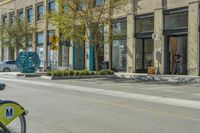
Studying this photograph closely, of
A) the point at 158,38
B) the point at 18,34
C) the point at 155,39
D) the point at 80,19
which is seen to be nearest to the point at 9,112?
the point at 80,19

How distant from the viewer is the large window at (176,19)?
31.4m

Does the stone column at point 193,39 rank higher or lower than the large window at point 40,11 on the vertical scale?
lower

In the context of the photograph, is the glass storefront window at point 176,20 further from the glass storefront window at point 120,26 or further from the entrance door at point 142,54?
the glass storefront window at point 120,26

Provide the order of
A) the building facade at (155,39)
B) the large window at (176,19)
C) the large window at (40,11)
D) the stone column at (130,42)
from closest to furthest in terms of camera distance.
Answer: the building facade at (155,39) → the large window at (176,19) → the stone column at (130,42) → the large window at (40,11)

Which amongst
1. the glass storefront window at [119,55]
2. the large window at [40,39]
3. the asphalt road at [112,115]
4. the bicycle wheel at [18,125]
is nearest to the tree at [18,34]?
the large window at [40,39]

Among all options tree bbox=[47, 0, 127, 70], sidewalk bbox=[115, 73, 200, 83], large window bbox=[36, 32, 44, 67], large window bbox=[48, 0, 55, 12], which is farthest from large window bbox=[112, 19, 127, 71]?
large window bbox=[36, 32, 44, 67]

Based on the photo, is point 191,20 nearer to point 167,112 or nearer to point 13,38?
point 167,112

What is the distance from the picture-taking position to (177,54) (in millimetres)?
33219

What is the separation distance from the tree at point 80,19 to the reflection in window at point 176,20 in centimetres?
430

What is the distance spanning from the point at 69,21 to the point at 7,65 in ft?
59.0

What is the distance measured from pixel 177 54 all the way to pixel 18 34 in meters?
22.2

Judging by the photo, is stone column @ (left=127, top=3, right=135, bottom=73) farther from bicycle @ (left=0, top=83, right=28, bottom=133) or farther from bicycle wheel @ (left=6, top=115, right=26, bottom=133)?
bicycle @ (left=0, top=83, right=28, bottom=133)

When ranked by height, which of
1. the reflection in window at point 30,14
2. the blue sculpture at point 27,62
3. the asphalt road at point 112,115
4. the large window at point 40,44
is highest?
the reflection in window at point 30,14

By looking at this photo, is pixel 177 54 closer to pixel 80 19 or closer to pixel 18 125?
pixel 80 19
